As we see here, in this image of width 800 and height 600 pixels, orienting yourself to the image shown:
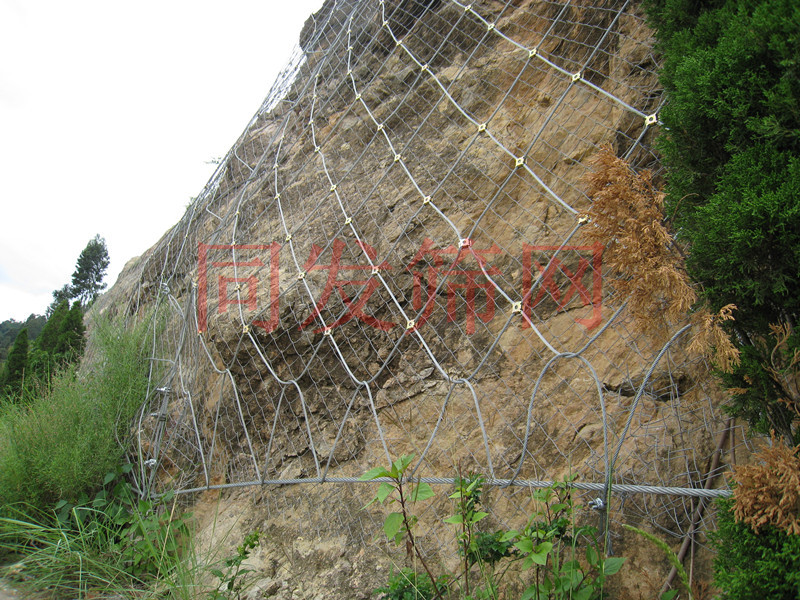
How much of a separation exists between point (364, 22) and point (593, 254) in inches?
57.0

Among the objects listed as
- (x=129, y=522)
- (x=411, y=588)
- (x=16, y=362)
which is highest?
(x=411, y=588)

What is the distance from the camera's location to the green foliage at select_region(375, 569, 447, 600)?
0.88 meters

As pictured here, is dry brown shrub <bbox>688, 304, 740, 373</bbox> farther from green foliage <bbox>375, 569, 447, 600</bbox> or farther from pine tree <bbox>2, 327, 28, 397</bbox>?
pine tree <bbox>2, 327, 28, 397</bbox>

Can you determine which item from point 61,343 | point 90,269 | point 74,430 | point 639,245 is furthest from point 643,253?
point 90,269

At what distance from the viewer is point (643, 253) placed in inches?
31.4

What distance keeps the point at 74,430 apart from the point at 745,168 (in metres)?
2.26

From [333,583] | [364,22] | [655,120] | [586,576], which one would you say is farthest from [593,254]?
[364,22]

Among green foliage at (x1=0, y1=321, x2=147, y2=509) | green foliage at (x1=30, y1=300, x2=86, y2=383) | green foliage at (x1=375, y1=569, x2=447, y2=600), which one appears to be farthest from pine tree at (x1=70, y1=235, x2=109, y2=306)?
green foliage at (x1=375, y1=569, x2=447, y2=600)

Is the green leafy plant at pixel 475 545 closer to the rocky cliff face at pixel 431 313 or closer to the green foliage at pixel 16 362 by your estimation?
the rocky cliff face at pixel 431 313

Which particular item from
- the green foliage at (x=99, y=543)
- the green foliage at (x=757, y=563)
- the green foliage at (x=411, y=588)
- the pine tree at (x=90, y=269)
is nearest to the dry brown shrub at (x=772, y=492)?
the green foliage at (x=757, y=563)

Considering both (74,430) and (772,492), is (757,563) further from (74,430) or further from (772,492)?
(74,430)

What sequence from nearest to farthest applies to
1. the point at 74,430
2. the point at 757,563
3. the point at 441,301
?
the point at 757,563 < the point at 441,301 < the point at 74,430

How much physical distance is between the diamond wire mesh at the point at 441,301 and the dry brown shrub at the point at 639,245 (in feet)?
0.39

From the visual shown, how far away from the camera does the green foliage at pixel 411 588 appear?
2.89ft
